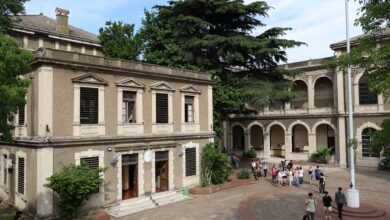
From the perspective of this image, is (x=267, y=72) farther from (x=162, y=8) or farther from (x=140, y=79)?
(x=140, y=79)

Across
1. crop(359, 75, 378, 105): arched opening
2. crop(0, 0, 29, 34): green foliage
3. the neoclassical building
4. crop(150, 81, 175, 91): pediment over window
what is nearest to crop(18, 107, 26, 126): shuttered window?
crop(0, 0, 29, 34): green foliage

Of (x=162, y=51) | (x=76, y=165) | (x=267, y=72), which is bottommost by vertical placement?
(x=76, y=165)

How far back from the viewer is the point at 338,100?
34.8m

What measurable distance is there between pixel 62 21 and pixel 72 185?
2299 centimetres

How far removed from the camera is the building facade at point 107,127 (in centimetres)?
1656

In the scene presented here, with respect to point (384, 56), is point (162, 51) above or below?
above

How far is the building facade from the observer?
1656cm

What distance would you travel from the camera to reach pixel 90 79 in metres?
18.2

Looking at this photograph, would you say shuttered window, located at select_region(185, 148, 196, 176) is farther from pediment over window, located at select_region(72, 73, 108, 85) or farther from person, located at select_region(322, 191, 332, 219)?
person, located at select_region(322, 191, 332, 219)

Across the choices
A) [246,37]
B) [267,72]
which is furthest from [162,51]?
[267,72]

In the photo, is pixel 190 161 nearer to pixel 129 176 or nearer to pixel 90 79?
pixel 129 176

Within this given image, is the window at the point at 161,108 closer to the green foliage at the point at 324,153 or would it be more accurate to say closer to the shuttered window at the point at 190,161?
the shuttered window at the point at 190,161

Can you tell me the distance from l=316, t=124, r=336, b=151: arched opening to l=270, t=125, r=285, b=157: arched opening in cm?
528

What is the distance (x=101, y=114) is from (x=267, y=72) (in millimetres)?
15989
